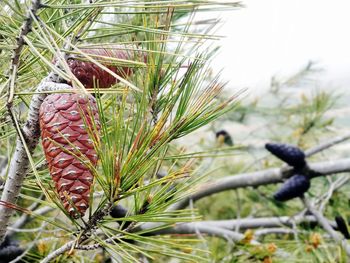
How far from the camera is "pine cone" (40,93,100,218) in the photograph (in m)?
0.40

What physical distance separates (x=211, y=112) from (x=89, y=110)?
0.45 ft

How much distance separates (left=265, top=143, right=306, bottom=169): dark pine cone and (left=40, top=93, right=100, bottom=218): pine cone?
796mm

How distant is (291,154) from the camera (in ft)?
3.72

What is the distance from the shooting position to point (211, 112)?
0.47 m

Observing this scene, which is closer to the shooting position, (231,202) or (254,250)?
(254,250)

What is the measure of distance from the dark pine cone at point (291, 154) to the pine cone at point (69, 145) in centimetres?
80

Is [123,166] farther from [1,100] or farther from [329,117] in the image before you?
[329,117]

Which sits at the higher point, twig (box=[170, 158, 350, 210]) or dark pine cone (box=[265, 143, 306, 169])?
dark pine cone (box=[265, 143, 306, 169])

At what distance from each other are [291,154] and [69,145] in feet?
2.69

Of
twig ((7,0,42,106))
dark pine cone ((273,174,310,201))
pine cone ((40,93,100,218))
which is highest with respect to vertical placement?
dark pine cone ((273,174,310,201))

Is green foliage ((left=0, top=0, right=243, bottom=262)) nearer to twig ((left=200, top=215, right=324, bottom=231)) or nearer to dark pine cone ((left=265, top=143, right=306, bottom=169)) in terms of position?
dark pine cone ((left=265, top=143, right=306, bottom=169))

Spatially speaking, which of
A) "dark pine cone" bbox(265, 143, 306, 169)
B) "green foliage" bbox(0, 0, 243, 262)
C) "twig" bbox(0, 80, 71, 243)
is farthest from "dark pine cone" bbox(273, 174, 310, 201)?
"twig" bbox(0, 80, 71, 243)

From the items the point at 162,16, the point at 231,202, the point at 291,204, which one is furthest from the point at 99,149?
the point at 231,202

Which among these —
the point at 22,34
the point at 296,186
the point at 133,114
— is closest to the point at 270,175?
the point at 296,186
